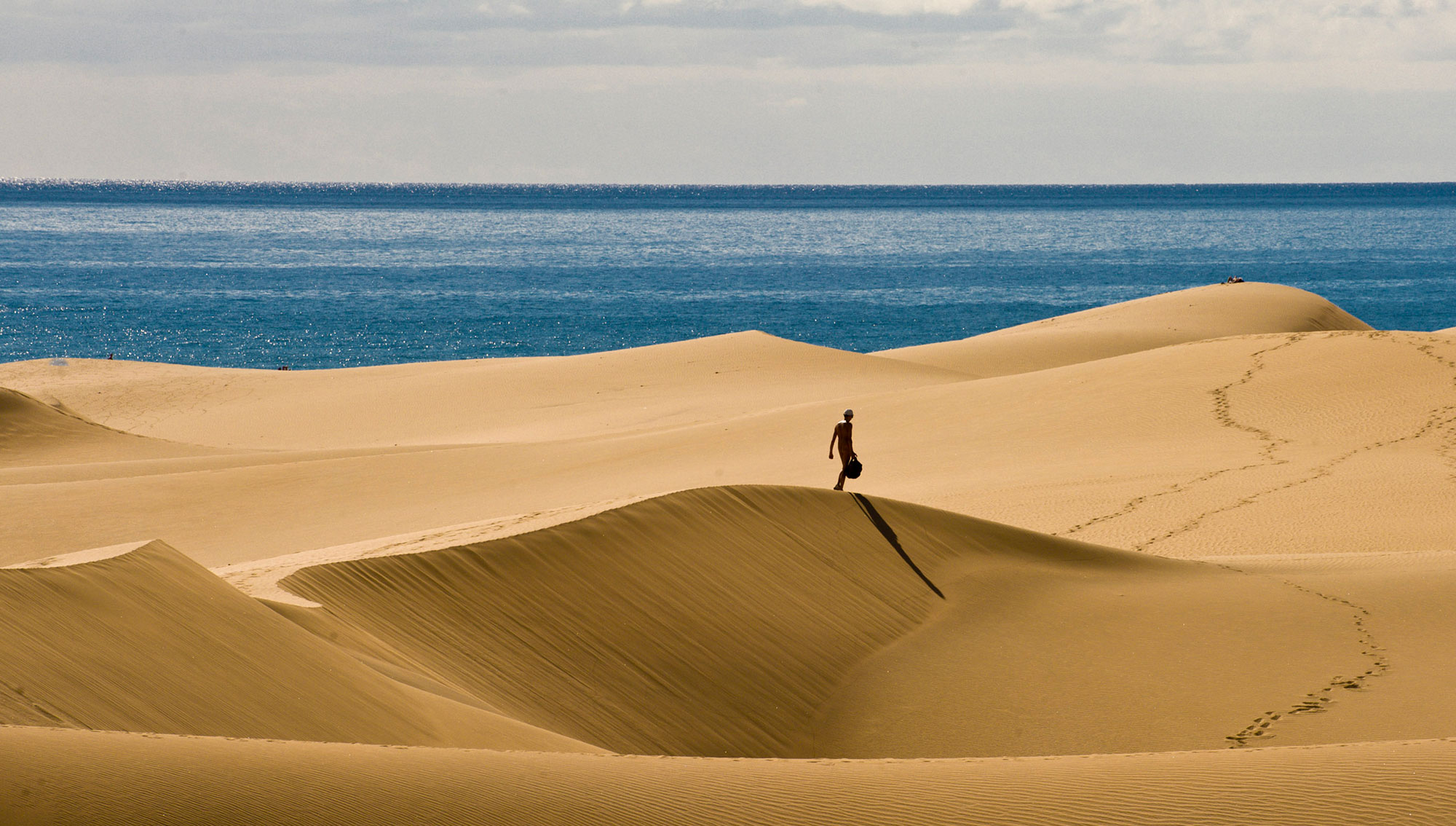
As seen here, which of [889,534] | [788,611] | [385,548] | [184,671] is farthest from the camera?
[889,534]

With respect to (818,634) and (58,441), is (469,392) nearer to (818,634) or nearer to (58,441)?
(58,441)

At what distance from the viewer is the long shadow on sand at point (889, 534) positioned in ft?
34.1

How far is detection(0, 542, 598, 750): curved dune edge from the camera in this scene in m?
5.05

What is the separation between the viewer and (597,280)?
2734 inches

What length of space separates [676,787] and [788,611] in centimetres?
475

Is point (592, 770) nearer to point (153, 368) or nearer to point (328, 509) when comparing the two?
point (328, 509)

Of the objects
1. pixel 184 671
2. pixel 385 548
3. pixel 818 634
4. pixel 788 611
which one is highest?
pixel 184 671

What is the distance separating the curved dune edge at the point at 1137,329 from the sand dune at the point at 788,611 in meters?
10.3

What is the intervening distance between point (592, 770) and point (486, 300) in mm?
53200

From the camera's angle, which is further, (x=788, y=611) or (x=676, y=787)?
(x=788, y=611)

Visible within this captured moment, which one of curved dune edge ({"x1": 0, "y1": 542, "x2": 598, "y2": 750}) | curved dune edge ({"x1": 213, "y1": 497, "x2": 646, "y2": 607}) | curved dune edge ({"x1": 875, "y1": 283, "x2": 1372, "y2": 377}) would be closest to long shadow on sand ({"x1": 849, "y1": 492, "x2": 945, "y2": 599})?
curved dune edge ({"x1": 213, "y1": 497, "x2": 646, "y2": 607})

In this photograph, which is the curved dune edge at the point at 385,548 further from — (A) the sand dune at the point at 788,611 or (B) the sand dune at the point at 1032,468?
(B) the sand dune at the point at 1032,468

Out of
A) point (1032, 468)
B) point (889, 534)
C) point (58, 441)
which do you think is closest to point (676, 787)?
point (889, 534)

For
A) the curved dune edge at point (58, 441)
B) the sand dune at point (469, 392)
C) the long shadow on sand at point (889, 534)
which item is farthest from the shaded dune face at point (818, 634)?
the curved dune edge at point (58, 441)
